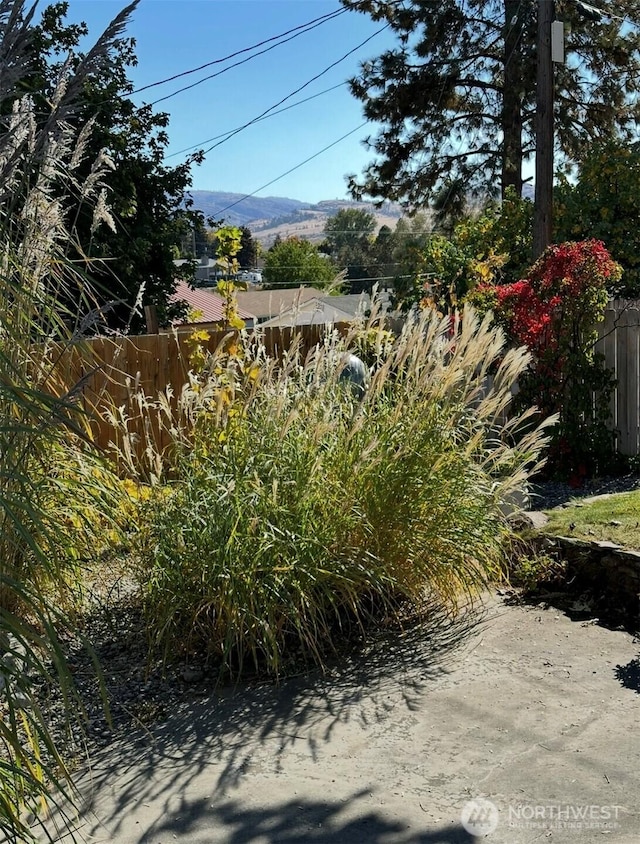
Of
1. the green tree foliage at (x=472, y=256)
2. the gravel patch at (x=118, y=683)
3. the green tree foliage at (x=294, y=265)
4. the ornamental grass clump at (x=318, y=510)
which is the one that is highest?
the green tree foliage at (x=294, y=265)

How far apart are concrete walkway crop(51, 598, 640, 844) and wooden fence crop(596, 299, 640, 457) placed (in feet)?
14.1

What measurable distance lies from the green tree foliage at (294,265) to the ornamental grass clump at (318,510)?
Result: 2771 inches

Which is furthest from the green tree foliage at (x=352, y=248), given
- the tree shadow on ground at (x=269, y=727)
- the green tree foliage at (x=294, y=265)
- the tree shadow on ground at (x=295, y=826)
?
the tree shadow on ground at (x=295, y=826)

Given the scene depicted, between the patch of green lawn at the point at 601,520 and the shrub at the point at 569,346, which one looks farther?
the shrub at the point at 569,346

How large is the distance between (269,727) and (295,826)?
0.77m

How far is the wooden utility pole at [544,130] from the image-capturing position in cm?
1081

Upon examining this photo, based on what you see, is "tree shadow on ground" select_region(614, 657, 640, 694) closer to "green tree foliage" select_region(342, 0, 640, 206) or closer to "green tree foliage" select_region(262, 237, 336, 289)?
"green tree foliage" select_region(342, 0, 640, 206)

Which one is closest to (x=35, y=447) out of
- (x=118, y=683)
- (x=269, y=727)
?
(x=118, y=683)

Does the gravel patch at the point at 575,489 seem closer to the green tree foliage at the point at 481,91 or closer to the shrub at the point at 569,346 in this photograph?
the shrub at the point at 569,346

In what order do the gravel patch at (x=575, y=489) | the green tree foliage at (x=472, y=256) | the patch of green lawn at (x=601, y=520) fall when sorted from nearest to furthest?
the patch of green lawn at (x=601, y=520), the gravel patch at (x=575, y=489), the green tree foliage at (x=472, y=256)

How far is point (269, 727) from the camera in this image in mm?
3783

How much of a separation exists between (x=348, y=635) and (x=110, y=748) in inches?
56.4

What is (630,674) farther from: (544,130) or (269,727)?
(544,130)

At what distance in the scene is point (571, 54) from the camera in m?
19.0
